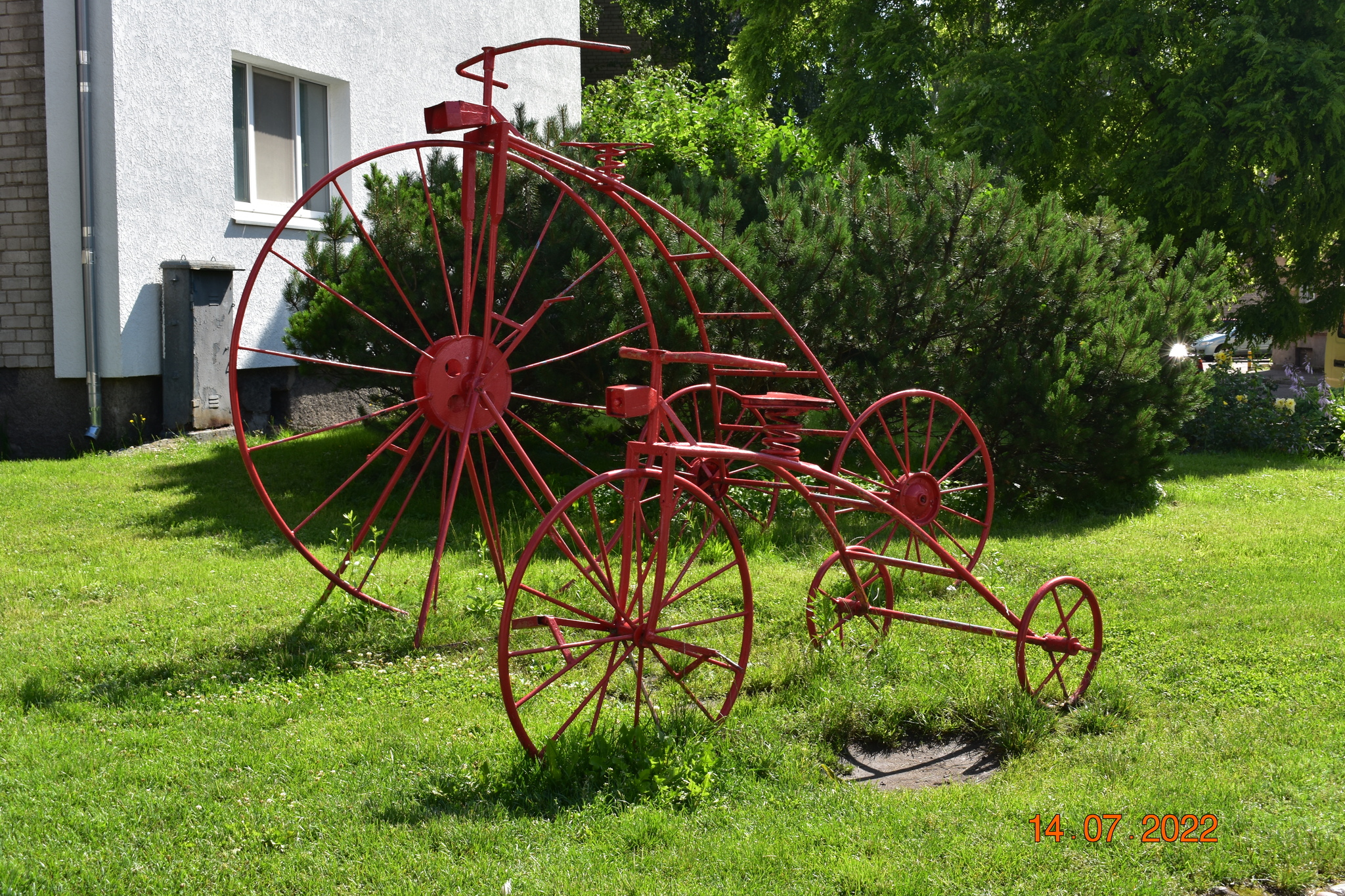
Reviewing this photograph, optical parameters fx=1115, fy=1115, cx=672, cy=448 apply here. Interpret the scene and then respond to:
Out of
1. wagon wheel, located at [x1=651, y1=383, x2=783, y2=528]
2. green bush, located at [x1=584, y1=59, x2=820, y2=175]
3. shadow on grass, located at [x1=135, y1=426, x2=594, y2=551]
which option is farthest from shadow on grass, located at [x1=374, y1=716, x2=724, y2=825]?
green bush, located at [x1=584, y1=59, x2=820, y2=175]

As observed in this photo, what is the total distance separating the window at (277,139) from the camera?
9.90 meters

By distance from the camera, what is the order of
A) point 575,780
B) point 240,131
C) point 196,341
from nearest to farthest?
1. point 575,780
2. point 196,341
3. point 240,131

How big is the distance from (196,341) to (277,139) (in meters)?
2.38

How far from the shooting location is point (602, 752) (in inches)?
142

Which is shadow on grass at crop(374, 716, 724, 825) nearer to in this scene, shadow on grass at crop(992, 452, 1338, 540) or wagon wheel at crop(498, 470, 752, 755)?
wagon wheel at crop(498, 470, 752, 755)

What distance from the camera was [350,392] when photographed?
11125mm

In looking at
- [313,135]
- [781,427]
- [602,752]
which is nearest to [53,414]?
[313,135]

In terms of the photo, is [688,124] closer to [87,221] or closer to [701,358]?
[87,221]

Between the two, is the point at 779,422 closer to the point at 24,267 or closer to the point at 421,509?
the point at 421,509

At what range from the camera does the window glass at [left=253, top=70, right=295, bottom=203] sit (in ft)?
33.3

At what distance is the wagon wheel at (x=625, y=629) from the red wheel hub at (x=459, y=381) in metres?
0.61

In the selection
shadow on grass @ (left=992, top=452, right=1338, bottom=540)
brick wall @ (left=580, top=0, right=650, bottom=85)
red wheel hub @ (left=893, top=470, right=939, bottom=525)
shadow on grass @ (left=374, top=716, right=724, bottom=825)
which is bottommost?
shadow on grass @ (left=374, top=716, right=724, bottom=825)

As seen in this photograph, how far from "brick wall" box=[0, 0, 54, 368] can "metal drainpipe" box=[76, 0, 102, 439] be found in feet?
1.26
